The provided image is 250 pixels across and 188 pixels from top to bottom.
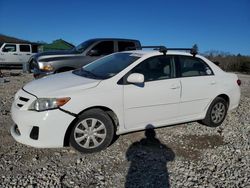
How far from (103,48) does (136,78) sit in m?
5.53

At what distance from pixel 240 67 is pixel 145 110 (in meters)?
31.2

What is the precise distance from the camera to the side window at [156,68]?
4629 mm

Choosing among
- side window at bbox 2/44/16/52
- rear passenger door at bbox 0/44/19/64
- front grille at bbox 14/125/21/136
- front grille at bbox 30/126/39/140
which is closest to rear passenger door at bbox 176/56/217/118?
front grille at bbox 30/126/39/140

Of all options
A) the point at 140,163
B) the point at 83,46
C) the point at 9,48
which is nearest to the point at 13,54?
the point at 9,48

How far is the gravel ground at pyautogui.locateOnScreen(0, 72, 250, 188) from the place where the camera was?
3443 millimetres

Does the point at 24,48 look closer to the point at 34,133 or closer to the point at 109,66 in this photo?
the point at 109,66

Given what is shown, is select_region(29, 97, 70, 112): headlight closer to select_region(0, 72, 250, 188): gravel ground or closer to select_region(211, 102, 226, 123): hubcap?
select_region(0, 72, 250, 188): gravel ground

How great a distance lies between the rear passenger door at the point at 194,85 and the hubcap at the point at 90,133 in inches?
65.3

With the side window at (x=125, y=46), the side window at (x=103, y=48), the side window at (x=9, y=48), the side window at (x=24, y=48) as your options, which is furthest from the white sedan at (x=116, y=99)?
the side window at (x=24, y=48)

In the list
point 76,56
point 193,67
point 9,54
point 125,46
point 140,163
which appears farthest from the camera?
point 9,54

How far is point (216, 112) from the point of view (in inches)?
223

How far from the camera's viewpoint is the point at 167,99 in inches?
187

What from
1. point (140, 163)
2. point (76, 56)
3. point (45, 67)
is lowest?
point (140, 163)

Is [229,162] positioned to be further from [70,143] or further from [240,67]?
[240,67]
